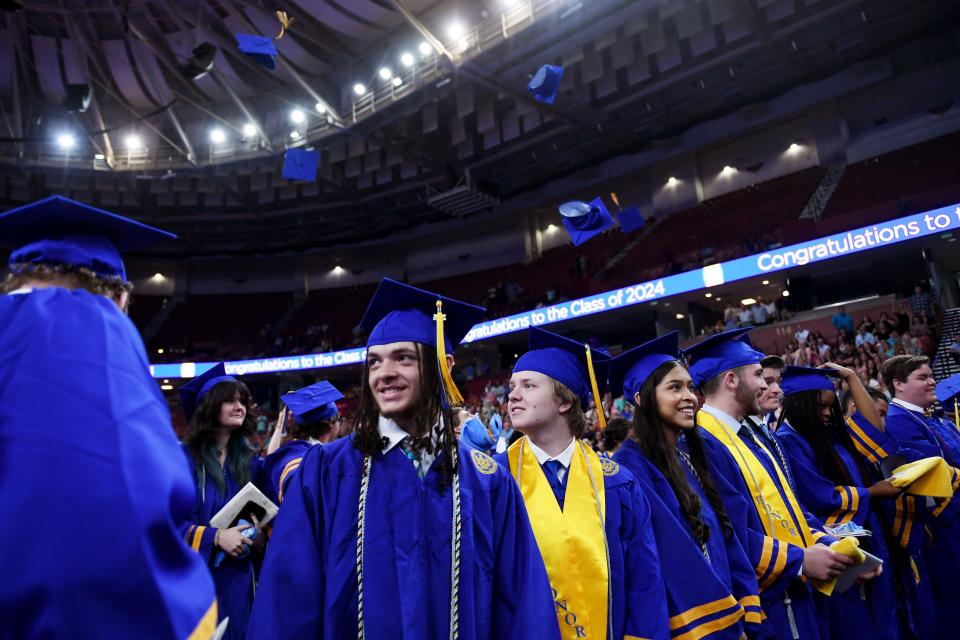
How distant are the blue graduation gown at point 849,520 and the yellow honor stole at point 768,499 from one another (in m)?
0.42

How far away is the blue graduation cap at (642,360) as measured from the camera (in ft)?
9.04

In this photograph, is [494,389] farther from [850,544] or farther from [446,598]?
[446,598]

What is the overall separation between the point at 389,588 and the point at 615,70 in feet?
52.4

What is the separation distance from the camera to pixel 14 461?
816 mm

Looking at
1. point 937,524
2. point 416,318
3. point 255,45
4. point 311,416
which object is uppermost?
point 255,45

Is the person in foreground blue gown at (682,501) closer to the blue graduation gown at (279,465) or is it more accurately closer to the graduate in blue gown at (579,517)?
the graduate in blue gown at (579,517)

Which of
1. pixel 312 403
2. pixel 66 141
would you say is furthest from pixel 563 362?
pixel 66 141

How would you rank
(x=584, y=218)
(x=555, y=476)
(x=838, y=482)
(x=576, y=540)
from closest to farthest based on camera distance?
(x=576, y=540)
(x=555, y=476)
(x=838, y=482)
(x=584, y=218)

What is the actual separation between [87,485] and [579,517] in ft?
5.55

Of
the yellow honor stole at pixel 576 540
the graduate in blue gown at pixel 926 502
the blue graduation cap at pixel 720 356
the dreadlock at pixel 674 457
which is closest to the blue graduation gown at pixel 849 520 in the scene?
the graduate in blue gown at pixel 926 502

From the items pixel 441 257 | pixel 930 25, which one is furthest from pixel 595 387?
pixel 441 257

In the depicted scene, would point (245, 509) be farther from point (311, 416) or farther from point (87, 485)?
point (87, 485)

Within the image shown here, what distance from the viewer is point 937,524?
387 centimetres

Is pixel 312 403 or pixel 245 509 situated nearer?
pixel 245 509
